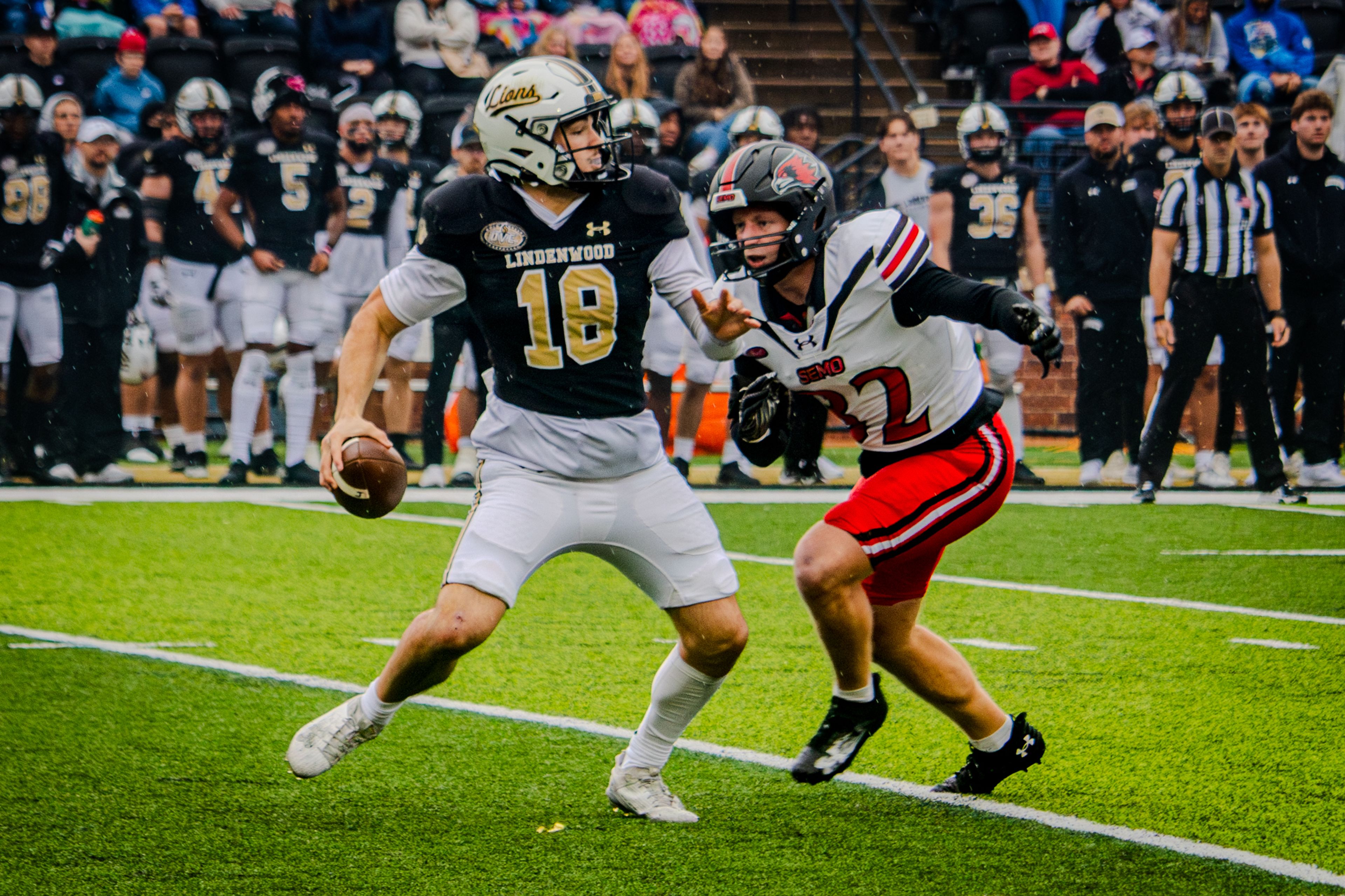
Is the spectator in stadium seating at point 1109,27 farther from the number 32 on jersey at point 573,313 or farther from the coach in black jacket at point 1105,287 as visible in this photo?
the number 32 on jersey at point 573,313

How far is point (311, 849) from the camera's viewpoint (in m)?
3.59

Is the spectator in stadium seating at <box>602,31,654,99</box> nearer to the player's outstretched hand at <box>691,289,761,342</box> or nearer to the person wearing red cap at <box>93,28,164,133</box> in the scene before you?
the person wearing red cap at <box>93,28,164,133</box>

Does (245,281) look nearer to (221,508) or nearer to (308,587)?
(221,508)

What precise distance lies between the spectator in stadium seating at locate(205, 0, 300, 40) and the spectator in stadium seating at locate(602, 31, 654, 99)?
349 cm

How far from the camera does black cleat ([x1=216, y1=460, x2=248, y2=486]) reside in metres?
10.1

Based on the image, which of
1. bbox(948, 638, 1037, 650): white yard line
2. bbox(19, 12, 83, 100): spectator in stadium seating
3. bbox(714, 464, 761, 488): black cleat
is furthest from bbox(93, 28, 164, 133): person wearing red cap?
bbox(948, 638, 1037, 650): white yard line

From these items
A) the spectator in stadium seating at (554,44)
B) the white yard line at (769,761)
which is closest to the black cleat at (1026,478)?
the spectator in stadium seating at (554,44)

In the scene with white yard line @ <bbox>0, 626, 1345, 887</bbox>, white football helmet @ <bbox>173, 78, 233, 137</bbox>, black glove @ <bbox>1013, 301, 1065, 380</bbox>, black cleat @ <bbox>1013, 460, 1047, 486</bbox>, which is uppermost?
white football helmet @ <bbox>173, 78, 233, 137</bbox>

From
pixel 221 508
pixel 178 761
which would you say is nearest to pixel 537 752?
pixel 178 761

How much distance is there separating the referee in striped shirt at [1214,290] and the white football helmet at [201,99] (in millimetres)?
5965

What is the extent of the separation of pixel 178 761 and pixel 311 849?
88 centimetres

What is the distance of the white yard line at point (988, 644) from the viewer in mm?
5727

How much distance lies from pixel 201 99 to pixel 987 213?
17.1ft

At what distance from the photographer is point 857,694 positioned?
13.1 feet
